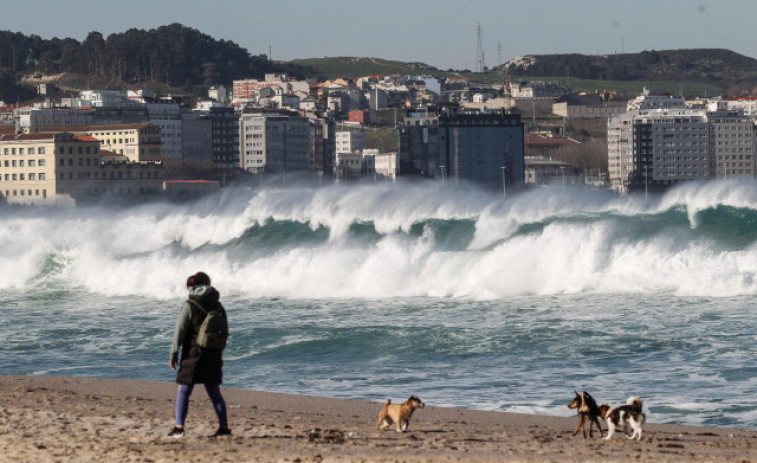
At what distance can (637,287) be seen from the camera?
28.8 metres

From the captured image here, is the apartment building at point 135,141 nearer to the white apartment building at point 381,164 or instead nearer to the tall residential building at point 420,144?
the white apartment building at point 381,164

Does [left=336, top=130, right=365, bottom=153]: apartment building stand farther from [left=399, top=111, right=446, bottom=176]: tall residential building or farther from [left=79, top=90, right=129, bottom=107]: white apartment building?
[left=79, top=90, right=129, bottom=107]: white apartment building

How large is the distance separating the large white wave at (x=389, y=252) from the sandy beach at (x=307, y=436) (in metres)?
14.0

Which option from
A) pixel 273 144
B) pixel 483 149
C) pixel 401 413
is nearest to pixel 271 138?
pixel 273 144

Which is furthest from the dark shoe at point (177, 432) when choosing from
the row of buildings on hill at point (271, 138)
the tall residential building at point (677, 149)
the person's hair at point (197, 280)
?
the tall residential building at point (677, 149)

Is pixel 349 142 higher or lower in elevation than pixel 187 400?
higher

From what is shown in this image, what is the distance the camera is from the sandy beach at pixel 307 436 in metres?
11.6

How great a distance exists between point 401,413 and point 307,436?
0.92m

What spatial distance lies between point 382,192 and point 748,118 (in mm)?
125106

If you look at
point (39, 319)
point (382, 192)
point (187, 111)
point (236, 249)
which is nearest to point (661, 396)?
point (39, 319)

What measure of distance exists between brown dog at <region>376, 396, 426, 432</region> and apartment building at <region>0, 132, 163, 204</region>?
9841 cm

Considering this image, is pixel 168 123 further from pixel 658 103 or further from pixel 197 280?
pixel 197 280

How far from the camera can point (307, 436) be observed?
12.6 m

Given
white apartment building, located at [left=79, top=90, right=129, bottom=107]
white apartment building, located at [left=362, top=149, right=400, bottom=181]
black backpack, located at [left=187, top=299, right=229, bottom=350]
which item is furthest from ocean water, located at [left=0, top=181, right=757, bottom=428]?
white apartment building, located at [left=79, top=90, right=129, bottom=107]
